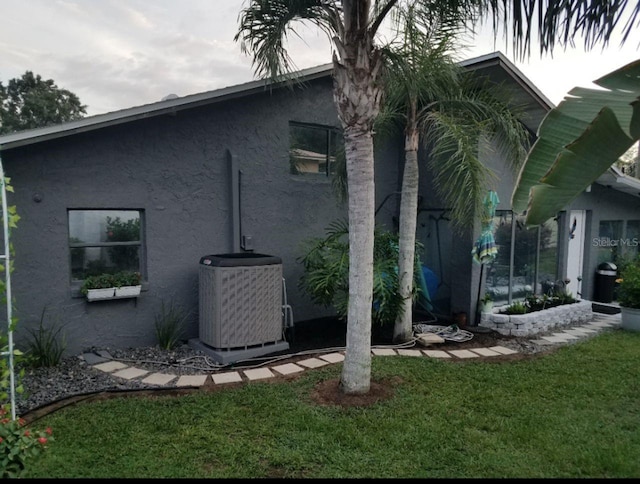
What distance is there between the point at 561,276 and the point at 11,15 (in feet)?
40.9

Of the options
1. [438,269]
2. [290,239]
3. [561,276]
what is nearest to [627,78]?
[290,239]

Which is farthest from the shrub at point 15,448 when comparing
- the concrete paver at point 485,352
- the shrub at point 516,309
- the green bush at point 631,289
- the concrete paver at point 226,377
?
the green bush at point 631,289

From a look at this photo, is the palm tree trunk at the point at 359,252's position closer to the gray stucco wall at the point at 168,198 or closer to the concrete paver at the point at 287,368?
the concrete paver at the point at 287,368

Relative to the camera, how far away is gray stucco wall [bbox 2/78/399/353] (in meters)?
5.49

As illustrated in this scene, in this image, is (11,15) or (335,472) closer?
(335,472)

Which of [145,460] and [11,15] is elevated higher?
[11,15]

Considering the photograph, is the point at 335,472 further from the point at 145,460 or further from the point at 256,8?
the point at 256,8

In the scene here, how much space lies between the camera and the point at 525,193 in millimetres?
2365

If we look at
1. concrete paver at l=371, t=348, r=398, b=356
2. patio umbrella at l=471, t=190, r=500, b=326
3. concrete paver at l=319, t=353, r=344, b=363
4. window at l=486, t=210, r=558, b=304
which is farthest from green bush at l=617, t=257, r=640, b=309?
concrete paver at l=319, t=353, r=344, b=363

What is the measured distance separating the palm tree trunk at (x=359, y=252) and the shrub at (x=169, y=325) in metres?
3.06

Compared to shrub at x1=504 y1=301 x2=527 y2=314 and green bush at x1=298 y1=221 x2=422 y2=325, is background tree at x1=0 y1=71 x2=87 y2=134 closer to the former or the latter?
green bush at x1=298 y1=221 x2=422 y2=325

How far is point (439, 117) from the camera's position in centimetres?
602

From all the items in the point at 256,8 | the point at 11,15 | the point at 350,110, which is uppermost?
the point at 11,15

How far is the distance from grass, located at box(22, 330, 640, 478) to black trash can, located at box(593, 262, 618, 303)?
6.44 meters
